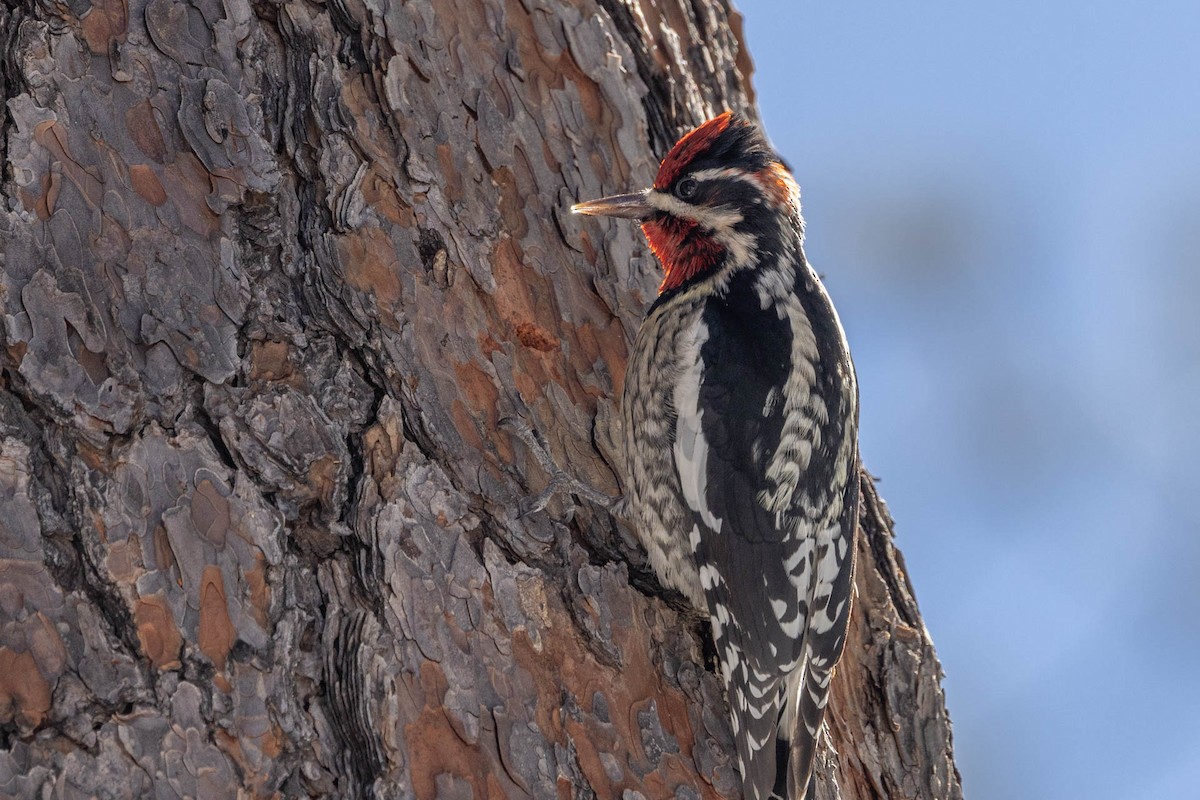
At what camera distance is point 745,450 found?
110 inches

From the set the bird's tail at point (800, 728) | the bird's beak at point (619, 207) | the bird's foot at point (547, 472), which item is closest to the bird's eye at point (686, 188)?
the bird's beak at point (619, 207)

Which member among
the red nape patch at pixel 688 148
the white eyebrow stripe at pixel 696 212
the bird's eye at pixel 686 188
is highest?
the red nape patch at pixel 688 148

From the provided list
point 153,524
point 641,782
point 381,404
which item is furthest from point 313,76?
point 641,782

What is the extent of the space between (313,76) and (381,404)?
0.77 metres

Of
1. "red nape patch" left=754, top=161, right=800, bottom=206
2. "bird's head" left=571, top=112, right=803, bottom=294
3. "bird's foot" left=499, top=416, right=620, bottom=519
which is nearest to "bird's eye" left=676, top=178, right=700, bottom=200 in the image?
"bird's head" left=571, top=112, right=803, bottom=294

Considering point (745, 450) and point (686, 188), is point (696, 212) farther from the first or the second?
point (745, 450)

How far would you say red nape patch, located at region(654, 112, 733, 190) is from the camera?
300cm

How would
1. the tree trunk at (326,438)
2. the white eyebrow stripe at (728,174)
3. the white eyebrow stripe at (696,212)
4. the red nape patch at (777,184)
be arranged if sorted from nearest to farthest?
the tree trunk at (326,438) < the white eyebrow stripe at (696,212) < the white eyebrow stripe at (728,174) < the red nape patch at (777,184)

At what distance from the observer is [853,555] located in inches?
111

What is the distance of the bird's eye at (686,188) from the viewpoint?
3045mm

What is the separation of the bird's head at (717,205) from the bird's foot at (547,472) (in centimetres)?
70

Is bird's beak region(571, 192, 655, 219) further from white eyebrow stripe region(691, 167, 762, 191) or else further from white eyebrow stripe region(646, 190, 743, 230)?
white eyebrow stripe region(691, 167, 762, 191)

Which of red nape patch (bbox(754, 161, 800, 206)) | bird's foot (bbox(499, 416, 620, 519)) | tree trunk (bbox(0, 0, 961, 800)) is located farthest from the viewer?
red nape patch (bbox(754, 161, 800, 206))

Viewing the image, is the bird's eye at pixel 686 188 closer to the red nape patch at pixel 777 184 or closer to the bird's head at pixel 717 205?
the bird's head at pixel 717 205
